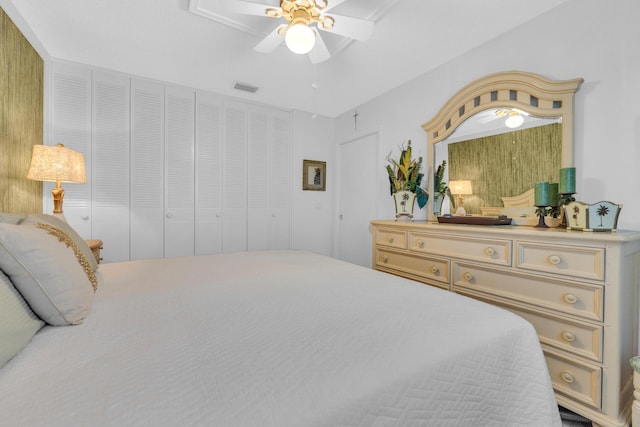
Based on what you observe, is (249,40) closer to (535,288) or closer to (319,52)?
(319,52)

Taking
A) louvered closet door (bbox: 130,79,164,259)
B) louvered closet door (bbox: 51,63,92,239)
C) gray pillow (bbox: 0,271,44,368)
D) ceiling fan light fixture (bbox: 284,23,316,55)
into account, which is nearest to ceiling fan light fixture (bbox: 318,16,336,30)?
ceiling fan light fixture (bbox: 284,23,316,55)

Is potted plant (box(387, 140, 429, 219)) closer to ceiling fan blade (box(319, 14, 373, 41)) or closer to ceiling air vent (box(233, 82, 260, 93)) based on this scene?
ceiling fan blade (box(319, 14, 373, 41))

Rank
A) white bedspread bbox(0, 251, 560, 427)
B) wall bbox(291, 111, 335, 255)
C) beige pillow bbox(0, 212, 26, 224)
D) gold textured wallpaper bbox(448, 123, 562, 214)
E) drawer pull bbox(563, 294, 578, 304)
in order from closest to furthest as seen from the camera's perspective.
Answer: white bedspread bbox(0, 251, 560, 427), beige pillow bbox(0, 212, 26, 224), drawer pull bbox(563, 294, 578, 304), gold textured wallpaper bbox(448, 123, 562, 214), wall bbox(291, 111, 335, 255)

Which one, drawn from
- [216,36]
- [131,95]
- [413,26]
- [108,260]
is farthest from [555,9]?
[108,260]

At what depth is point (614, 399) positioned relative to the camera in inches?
52.7

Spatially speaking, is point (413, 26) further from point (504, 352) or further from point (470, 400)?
point (470, 400)

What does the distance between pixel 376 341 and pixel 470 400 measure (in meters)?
0.30

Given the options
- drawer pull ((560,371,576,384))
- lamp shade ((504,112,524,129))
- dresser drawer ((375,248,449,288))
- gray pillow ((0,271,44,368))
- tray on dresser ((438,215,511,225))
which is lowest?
drawer pull ((560,371,576,384))

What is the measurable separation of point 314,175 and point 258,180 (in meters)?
0.86

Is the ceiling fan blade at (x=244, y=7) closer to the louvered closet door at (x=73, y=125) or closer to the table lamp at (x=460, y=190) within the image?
the table lamp at (x=460, y=190)

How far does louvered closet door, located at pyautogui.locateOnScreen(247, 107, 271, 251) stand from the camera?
379 centimetres

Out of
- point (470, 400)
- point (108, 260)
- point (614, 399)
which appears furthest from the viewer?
point (108, 260)

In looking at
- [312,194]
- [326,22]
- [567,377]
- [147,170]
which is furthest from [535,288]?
[147,170]

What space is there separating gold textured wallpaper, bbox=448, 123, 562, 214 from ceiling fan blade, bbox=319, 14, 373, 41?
1.27 m
